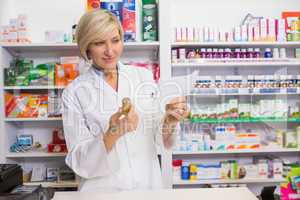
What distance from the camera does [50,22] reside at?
297 centimetres

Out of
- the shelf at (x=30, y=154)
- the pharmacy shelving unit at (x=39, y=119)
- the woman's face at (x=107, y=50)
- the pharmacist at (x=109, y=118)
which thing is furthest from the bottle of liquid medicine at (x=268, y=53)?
the shelf at (x=30, y=154)

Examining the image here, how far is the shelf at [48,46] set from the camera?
8.60ft

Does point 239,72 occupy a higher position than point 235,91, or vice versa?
point 239,72

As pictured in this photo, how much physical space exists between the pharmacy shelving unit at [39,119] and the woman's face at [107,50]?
42.0 inches

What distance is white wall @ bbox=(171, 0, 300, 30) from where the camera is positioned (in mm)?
3031

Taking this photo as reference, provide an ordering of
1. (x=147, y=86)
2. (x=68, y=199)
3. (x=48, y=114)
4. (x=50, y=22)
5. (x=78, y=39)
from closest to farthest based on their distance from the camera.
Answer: (x=68, y=199) < (x=78, y=39) < (x=147, y=86) < (x=48, y=114) < (x=50, y=22)

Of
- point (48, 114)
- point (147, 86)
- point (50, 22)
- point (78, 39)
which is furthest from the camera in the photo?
point (50, 22)

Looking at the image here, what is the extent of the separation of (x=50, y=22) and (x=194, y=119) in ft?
5.87

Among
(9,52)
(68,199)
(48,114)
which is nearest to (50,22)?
(9,52)

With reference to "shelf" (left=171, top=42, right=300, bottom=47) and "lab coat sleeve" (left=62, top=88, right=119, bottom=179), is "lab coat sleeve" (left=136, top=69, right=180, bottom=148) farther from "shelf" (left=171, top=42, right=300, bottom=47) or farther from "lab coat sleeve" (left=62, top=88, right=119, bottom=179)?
"shelf" (left=171, top=42, right=300, bottom=47)

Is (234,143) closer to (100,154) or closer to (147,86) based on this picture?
(147,86)

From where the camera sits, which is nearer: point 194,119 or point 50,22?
point 194,119

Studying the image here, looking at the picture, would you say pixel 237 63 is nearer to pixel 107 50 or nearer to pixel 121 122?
pixel 107 50

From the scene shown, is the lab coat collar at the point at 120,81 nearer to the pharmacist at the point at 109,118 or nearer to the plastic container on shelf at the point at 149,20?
the pharmacist at the point at 109,118
